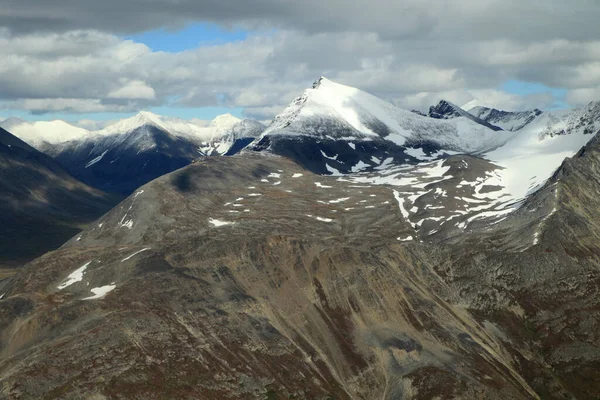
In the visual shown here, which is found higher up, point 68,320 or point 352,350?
point 68,320

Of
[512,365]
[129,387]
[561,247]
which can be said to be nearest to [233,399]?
[129,387]

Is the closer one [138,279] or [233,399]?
[233,399]

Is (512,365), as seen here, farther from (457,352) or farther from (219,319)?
(219,319)

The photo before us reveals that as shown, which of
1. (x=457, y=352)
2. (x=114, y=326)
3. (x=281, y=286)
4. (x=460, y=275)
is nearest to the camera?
(x=114, y=326)

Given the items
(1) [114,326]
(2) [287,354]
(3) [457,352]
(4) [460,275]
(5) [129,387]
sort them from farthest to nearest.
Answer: (4) [460,275] → (3) [457,352] → (2) [287,354] → (1) [114,326] → (5) [129,387]

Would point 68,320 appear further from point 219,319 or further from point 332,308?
point 332,308

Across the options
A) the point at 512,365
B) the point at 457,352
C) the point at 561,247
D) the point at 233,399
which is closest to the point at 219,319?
the point at 233,399
